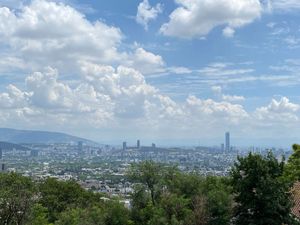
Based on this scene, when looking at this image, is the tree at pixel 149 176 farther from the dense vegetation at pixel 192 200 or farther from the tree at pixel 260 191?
the tree at pixel 260 191

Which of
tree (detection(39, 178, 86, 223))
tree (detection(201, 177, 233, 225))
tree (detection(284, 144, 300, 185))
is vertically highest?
tree (detection(284, 144, 300, 185))

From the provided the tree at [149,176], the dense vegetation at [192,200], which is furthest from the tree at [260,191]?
the tree at [149,176]

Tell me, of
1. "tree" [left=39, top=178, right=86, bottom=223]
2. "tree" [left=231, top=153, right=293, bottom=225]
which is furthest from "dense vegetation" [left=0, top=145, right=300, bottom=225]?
"tree" [left=39, top=178, right=86, bottom=223]

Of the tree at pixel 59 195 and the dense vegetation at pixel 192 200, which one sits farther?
the tree at pixel 59 195

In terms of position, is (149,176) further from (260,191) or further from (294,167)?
(294,167)

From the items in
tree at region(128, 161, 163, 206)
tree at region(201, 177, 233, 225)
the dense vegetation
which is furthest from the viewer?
tree at region(128, 161, 163, 206)

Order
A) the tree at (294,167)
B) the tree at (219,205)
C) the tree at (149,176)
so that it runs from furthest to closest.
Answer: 1. the tree at (149,176)
2. the tree at (294,167)
3. the tree at (219,205)

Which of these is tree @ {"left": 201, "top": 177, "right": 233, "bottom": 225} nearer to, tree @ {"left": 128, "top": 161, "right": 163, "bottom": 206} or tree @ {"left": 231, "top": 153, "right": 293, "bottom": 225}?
tree @ {"left": 231, "top": 153, "right": 293, "bottom": 225}

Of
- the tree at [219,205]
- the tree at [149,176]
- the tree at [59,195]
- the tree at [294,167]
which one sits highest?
the tree at [294,167]
